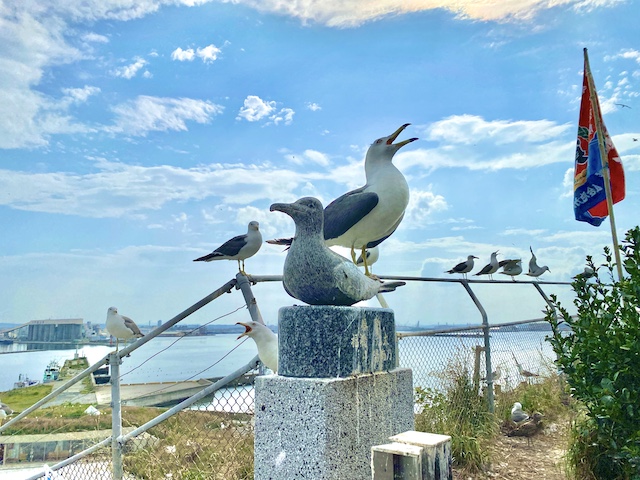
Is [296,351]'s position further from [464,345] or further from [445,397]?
[464,345]

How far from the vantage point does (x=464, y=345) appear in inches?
231

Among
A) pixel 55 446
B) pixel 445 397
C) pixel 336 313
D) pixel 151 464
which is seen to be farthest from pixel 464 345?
pixel 55 446

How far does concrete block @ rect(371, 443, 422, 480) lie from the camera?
5.43 feet

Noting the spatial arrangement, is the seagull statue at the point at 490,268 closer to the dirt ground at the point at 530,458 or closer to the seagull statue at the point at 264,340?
the dirt ground at the point at 530,458

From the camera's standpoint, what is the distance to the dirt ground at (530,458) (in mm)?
4762

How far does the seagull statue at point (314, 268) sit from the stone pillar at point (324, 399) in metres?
0.09

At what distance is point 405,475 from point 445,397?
404 cm

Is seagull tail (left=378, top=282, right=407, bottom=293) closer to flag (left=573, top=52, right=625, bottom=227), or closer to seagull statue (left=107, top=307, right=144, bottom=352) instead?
seagull statue (left=107, top=307, right=144, bottom=352)

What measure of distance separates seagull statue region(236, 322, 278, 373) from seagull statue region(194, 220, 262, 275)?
1141 millimetres

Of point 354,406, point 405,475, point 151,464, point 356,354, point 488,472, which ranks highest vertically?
point 356,354

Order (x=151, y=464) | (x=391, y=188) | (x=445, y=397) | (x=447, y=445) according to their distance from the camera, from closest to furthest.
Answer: (x=447, y=445) → (x=391, y=188) → (x=151, y=464) → (x=445, y=397)

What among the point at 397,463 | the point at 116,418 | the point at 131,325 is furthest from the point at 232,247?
the point at 397,463

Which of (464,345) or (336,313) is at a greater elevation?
(336,313)

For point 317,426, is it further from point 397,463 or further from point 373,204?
point 373,204
